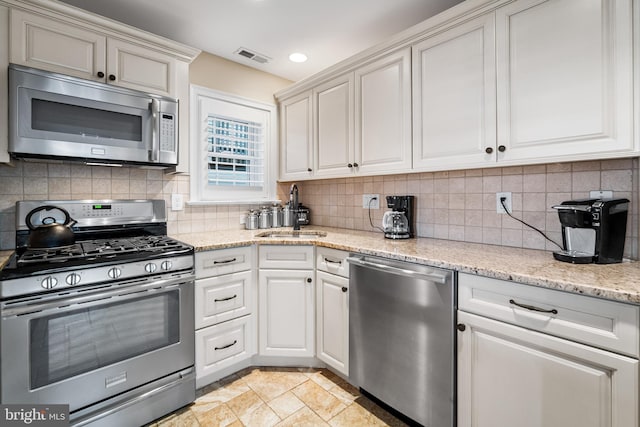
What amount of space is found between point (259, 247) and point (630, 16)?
214 centimetres

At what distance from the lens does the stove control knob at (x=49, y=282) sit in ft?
4.25

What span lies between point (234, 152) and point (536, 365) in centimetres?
249

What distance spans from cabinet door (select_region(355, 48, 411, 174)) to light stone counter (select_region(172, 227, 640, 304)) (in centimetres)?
55

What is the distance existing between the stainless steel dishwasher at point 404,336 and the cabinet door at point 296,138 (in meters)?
1.22

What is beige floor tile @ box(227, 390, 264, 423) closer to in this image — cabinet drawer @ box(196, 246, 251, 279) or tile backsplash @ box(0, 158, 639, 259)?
cabinet drawer @ box(196, 246, 251, 279)

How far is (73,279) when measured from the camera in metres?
1.37

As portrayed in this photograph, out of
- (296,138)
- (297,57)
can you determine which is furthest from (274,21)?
(296,138)

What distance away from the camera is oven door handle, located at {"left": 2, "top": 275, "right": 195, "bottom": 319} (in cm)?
126

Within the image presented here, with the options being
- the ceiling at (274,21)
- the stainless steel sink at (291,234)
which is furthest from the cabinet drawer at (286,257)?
the ceiling at (274,21)

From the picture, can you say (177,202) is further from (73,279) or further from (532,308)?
(532,308)

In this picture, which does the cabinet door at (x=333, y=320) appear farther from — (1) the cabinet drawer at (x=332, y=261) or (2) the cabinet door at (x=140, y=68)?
(2) the cabinet door at (x=140, y=68)

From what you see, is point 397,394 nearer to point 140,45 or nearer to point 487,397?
point 487,397

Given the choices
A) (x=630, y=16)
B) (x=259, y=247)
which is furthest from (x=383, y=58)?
(x=259, y=247)

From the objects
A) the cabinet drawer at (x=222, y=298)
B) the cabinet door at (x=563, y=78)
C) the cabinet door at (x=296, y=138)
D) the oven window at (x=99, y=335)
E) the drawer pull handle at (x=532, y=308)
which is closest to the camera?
the drawer pull handle at (x=532, y=308)
